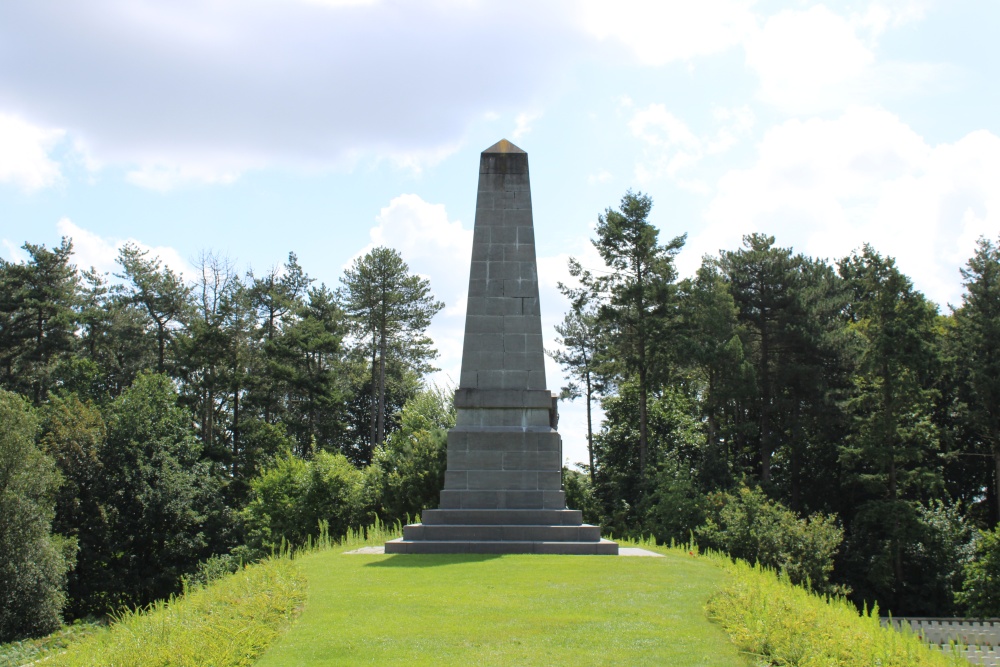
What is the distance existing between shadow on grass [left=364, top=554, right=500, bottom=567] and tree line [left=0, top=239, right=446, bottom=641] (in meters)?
6.56

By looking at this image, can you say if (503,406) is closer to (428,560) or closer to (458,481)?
(458,481)

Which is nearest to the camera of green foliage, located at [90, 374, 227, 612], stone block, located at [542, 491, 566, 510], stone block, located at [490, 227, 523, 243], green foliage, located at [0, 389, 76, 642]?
stone block, located at [542, 491, 566, 510]

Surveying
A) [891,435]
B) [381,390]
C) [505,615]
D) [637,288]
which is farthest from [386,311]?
[505,615]

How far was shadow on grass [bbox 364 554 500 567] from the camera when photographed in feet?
36.4

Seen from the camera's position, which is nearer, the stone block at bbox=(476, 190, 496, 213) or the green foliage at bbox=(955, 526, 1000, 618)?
the stone block at bbox=(476, 190, 496, 213)

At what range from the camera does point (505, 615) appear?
7750mm

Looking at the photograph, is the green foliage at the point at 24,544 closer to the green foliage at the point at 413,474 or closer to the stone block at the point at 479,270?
the green foliage at the point at 413,474

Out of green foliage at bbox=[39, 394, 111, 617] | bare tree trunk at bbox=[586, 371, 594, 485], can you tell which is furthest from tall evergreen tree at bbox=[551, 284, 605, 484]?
green foliage at bbox=[39, 394, 111, 617]

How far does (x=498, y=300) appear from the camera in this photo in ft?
50.7

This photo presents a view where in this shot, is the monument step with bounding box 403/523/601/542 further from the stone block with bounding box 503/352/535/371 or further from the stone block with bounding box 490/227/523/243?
the stone block with bounding box 490/227/523/243

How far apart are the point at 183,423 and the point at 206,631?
3428cm

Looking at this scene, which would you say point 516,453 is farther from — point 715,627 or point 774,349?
point 774,349

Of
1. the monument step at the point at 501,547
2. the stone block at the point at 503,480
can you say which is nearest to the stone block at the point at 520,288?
the stone block at the point at 503,480

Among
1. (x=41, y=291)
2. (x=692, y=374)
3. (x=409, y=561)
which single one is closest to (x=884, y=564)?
(x=692, y=374)
